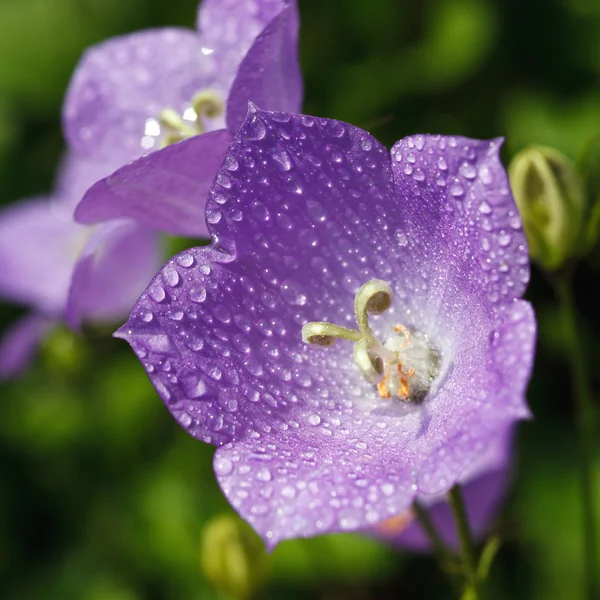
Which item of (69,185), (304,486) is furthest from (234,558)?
(69,185)

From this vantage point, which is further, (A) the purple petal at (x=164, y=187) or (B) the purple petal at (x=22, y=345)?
(B) the purple petal at (x=22, y=345)

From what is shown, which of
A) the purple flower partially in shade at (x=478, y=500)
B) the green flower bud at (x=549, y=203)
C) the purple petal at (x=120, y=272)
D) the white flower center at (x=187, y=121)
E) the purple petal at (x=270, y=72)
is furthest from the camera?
→ the purple petal at (x=120, y=272)

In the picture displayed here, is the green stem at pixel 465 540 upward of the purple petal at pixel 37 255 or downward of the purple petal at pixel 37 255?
upward

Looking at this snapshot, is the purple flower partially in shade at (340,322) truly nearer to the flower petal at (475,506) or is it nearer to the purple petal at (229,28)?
the purple petal at (229,28)

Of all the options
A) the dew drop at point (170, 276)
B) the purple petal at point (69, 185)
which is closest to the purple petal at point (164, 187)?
the dew drop at point (170, 276)

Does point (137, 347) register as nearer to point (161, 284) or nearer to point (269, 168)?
point (161, 284)

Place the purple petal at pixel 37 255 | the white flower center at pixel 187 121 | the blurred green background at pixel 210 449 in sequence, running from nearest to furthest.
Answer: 1. the white flower center at pixel 187 121
2. the blurred green background at pixel 210 449
3. the purple petal at pixel 37 255

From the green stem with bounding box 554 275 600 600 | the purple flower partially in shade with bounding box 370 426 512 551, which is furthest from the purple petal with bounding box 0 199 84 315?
the green stem with bounding box 554 275 600 600
